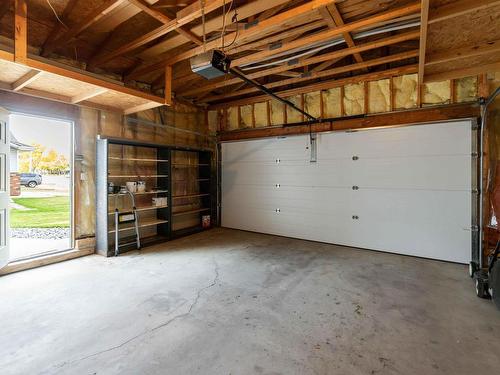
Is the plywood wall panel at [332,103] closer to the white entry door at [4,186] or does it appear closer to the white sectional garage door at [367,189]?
the white sectional garage door at [367,189]

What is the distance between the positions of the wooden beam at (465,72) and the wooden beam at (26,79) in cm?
475

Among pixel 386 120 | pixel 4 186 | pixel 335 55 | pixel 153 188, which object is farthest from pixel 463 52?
pixel 4 186

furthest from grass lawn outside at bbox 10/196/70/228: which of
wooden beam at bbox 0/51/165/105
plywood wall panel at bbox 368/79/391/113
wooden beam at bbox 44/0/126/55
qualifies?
plywood wall panel at bbox 368/79/391/113

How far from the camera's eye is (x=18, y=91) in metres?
3.42

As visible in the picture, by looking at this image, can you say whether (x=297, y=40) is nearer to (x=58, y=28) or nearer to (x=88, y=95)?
(x=88, y=95)

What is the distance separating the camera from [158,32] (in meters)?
3.15

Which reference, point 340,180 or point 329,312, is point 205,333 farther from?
point 340,180

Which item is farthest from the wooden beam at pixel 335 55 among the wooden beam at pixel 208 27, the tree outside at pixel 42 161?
the tree outside at pixel 42 161

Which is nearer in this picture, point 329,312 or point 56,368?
point 56,368

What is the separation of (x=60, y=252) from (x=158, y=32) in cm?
369

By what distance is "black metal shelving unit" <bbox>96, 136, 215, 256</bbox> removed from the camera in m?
4.41

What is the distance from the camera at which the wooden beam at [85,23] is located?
274cm

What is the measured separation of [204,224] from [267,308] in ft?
13.2

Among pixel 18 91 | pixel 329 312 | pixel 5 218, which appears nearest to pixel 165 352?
pixel 329 312
